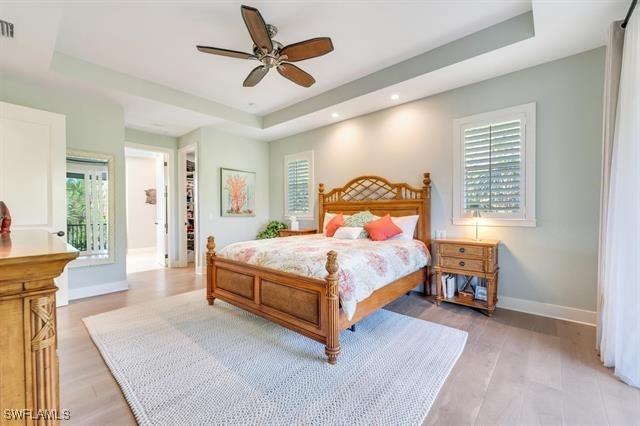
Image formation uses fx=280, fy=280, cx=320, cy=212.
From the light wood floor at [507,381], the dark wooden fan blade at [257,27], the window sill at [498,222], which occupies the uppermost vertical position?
the dark wooden fan blade at [257,27]

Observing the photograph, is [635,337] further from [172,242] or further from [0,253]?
[172,242]

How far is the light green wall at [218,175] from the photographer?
536 cm

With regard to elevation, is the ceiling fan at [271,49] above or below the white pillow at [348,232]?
above

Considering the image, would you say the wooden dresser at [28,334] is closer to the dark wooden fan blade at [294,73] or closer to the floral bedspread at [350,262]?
the floral bedspread at [350,262]

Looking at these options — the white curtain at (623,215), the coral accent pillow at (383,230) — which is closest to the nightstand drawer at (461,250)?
the coral accent pillow at (383,230)

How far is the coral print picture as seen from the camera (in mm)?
5656

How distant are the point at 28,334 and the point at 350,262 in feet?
6.68

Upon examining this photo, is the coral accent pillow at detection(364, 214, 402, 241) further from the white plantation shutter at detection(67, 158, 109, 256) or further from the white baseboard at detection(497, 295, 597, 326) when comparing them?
the white plantation shutter at detection(67, 158, 109, 256)

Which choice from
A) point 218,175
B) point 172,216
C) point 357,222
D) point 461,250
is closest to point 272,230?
point 218,175

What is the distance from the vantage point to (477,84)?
366cm

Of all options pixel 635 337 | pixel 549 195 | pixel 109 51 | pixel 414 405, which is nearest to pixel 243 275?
pixel 414 405

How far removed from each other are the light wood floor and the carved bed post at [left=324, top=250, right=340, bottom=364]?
0.29 metres

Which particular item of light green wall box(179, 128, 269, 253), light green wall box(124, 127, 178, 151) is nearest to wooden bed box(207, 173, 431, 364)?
light green wall box(179, 128, 269, 253)

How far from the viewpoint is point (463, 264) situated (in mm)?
3330
